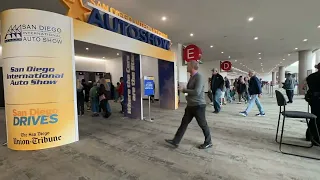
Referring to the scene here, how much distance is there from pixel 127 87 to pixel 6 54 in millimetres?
3296

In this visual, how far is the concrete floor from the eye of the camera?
2277 mm

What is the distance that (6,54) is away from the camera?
316 centimetres

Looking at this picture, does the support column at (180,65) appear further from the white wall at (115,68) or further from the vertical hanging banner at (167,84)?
the white wall at (115,68)

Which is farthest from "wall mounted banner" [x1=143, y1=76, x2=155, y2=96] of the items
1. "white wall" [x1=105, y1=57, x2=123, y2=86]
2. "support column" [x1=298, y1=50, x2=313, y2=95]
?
"support column" [x1=298, y1=50, x2=313, y2=95]

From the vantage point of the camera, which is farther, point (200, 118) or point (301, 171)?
point (200, 118)

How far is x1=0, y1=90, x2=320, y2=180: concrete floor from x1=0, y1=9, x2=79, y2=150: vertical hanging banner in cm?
35

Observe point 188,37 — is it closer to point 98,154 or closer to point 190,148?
point 190,148

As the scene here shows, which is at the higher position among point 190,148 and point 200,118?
point 200,118

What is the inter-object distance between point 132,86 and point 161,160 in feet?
11.3

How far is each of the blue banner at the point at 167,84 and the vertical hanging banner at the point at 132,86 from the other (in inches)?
93.9

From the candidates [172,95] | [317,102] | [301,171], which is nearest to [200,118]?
[301,171]

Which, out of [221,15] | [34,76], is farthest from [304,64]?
[34,76]

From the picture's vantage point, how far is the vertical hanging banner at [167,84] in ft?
25.4

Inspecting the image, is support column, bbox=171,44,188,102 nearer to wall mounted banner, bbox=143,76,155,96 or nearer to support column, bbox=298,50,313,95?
wall mounted banner, bbox=143,76,155,96
